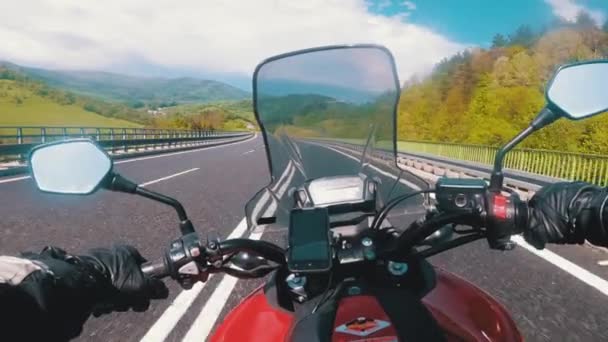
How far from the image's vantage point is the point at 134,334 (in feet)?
12.4

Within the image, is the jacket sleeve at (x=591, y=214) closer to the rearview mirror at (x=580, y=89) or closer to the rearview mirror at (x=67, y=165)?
the rearview mirror at (x=580, y=89)

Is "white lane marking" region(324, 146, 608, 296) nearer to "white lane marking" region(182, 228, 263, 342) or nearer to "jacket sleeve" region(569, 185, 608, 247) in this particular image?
"white lane marking" region(182, 228, 263, 342)

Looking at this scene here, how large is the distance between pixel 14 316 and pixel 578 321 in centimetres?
392

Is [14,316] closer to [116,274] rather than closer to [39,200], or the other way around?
[116,274]

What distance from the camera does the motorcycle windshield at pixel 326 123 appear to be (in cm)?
205

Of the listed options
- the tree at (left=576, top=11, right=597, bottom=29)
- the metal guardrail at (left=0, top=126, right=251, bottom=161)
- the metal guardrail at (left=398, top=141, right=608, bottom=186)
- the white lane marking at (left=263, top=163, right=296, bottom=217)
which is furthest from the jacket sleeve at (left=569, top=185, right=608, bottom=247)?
the tree at (left=576, top=11, right=597, bottom=29)

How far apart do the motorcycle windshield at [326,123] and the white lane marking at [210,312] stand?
147cm

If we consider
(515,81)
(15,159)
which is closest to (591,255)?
(15,159)

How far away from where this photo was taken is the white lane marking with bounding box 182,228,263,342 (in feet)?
12.2

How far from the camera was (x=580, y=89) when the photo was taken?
63.4 inches

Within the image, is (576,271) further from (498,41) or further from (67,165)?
(498,41)

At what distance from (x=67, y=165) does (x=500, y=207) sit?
140 cm

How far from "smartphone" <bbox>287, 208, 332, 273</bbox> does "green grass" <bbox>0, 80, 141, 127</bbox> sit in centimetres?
7404

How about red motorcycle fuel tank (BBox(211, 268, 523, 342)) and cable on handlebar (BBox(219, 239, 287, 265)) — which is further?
cable on handlebar (BBox(219, 239, 287, 265))
